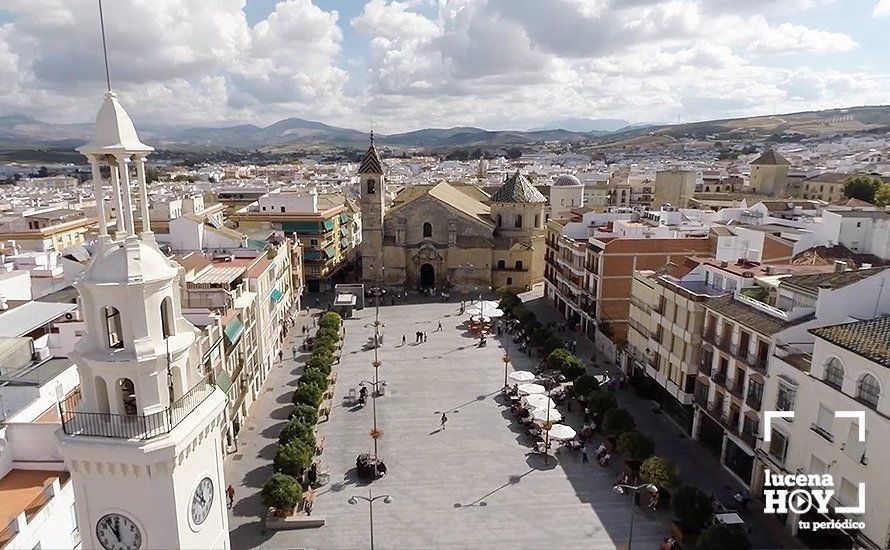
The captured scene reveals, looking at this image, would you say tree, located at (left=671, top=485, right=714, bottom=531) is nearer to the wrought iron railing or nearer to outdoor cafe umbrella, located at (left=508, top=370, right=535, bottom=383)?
outdoor cafe umbrella, located at (left=508, top=370, right=535, bottom=383)

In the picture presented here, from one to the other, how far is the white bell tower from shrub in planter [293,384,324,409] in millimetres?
21465

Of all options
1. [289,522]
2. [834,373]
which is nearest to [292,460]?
[289,522]

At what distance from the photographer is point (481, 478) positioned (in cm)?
2991

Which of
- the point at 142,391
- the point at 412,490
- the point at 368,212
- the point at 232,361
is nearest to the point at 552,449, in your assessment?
the point at 412,490

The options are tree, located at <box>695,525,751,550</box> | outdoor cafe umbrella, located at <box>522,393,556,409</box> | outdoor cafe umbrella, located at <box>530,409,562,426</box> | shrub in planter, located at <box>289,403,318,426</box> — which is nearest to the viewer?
tree, located at <box>695,525,751,550</box>

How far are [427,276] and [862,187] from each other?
66414 mm

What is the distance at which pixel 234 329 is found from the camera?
108 ft

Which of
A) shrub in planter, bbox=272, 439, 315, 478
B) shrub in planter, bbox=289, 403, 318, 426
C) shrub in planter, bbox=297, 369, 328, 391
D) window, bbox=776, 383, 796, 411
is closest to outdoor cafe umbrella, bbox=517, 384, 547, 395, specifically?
shrub in planter, bbox=297, 369, 328, 391

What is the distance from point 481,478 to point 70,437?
21.2 metres

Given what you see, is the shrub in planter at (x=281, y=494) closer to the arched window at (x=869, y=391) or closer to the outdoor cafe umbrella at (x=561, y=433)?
the outdoor cafe umbrella at (x=561, y=433)

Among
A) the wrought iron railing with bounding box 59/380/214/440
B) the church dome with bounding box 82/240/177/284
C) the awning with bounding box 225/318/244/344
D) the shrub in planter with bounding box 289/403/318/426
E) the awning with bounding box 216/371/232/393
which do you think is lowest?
the shrub in planter with bounding box 289/403/318/426

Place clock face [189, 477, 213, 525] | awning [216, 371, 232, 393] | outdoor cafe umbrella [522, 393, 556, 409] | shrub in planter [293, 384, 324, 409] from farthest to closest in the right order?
1. outdoor cafe umbrella [522, 393, 556, 409]
2. shrub in planter [293, 384, 324, 409]
3. awning [216, 371, 232, 393]
4. clock face [189, 477, 213, 525]

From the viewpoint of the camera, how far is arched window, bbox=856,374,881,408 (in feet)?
69.0

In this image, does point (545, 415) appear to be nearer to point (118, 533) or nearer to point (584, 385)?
point (584, 385)
